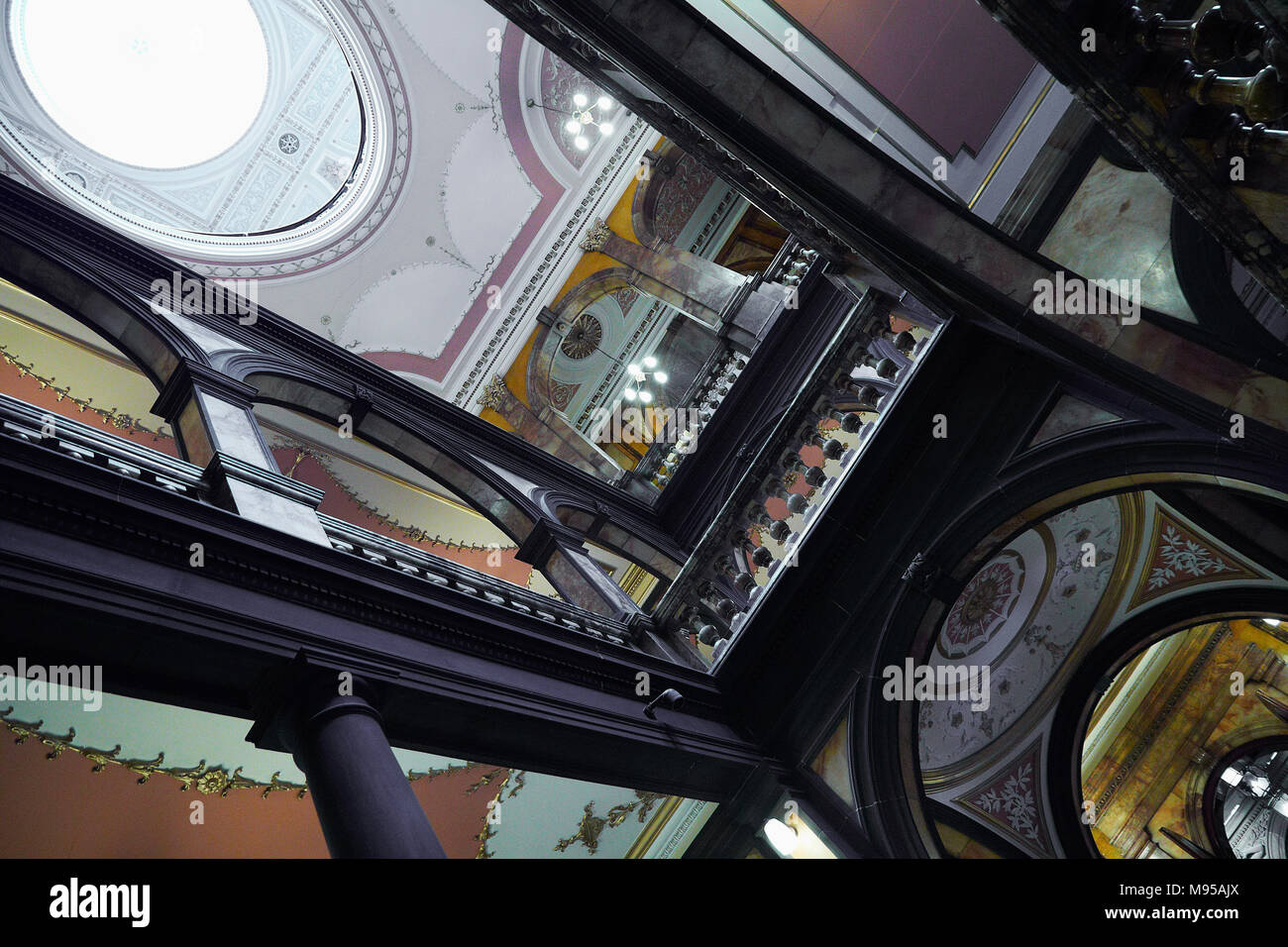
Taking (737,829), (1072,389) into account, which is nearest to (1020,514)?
(1072,389)

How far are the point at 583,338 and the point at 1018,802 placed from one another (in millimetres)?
10523

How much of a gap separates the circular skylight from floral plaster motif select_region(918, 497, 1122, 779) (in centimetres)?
1410

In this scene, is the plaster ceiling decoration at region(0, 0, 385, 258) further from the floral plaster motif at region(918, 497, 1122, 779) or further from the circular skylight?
the floral plaster motif at region(918, 497, 1122, 779)

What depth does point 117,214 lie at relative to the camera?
40.7 feet

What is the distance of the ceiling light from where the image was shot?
598 centimetres

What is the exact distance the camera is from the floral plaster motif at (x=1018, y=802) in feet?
24.6

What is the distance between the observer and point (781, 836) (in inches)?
238

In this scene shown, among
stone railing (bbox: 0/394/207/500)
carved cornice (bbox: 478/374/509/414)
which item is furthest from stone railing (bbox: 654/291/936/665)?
carved cornice (bbox: 478/374/509/414)

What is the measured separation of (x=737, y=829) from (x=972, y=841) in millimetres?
2229

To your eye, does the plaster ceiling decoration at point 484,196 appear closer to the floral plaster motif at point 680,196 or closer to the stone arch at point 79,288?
the floral plaster motif at point 680,196

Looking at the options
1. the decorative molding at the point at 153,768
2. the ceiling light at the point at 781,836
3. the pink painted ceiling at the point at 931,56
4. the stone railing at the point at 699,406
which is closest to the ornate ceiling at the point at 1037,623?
the ceiling light at the point at 781,836

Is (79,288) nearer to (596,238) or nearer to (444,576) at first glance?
(444,576)
